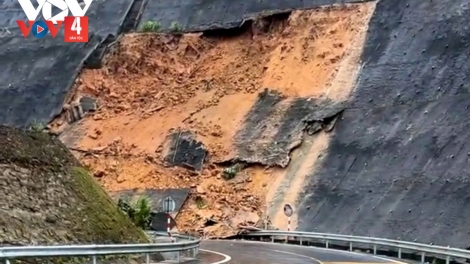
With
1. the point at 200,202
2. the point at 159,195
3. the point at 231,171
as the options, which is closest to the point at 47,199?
the point at 200,202

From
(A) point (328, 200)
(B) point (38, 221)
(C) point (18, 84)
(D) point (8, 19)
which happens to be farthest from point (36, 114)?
(B) point (38, 221)

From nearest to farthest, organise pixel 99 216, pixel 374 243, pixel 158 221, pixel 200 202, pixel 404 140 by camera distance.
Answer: pixel 99 216, pixel 374 243, pixel 404 140, pixel 158 221, pixel 200 202

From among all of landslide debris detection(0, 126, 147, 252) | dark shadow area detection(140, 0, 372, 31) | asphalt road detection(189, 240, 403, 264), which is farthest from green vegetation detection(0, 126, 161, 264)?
dark shadow area detection(140, 0, 372, 31)

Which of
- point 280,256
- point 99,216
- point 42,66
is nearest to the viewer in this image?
point 99,216

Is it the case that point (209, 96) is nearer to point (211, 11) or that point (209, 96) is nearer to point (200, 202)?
point (211, 11)

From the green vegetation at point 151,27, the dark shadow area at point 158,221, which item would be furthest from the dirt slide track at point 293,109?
the dark shadow area at point 158,221

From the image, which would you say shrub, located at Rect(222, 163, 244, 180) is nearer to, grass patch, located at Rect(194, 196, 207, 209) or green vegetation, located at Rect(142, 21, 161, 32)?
grass patch, located at Rect(194, 196, 207, 209)
